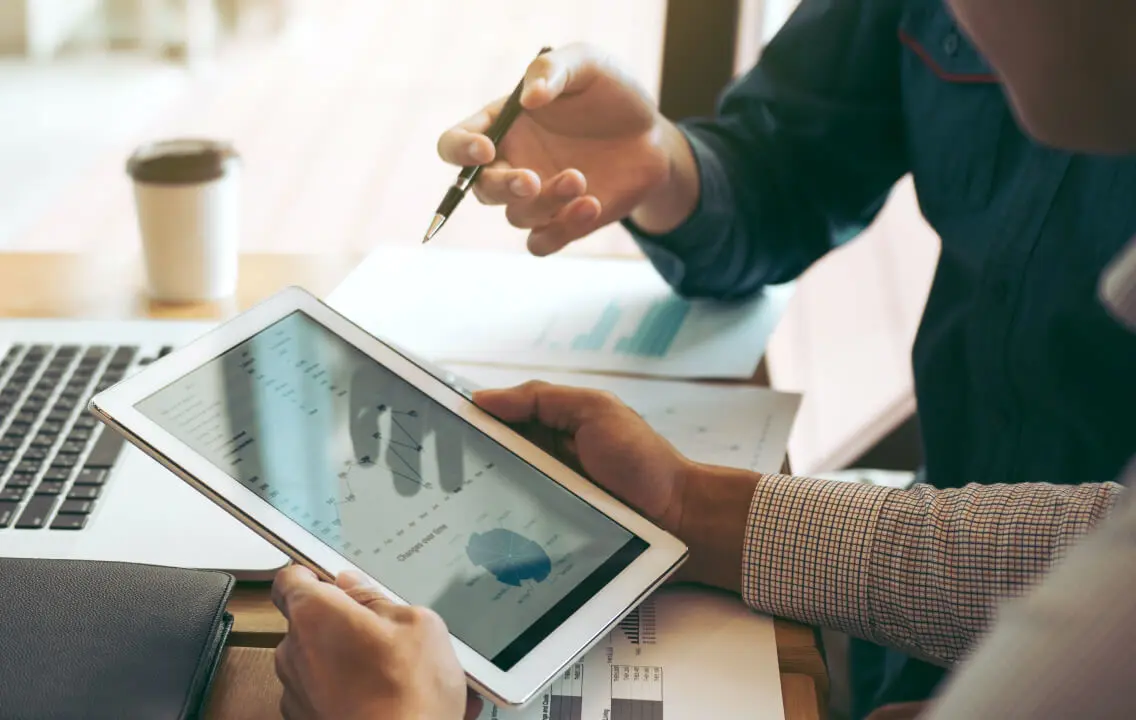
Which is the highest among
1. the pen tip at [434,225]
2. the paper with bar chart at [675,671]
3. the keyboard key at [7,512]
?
the pen tip at [434,225]

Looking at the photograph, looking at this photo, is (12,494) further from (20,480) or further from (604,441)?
(604,441)

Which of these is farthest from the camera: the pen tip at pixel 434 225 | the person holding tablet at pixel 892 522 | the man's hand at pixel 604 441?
the pen tip at pixel 434 225

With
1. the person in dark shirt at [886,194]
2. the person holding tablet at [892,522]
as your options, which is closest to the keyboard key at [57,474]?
the person holding tablet at [892,522]

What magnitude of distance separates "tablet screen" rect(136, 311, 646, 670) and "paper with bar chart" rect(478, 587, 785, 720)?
3cm

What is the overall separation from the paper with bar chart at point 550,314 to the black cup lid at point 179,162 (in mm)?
142

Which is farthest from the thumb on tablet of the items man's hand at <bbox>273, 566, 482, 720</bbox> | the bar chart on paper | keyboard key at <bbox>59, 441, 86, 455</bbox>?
the bar chart on paper

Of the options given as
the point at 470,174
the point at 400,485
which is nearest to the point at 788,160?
the point at 470,174

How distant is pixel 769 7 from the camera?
5.71 ft

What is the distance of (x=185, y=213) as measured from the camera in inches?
37.5

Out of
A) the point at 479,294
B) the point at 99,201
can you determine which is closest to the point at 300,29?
the point at 99,201

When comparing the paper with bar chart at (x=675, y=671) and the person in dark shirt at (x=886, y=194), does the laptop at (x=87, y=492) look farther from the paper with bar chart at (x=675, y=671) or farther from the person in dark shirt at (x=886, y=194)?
the person in dark shirt at (x=886, y=194)

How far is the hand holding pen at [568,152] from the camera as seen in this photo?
0.80 metres

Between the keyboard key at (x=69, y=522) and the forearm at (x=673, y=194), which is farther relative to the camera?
the forearm at (x=673, y=194)

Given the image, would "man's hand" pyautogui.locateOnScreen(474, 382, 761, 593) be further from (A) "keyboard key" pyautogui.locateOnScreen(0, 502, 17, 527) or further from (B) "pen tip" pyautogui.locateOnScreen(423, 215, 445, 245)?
(A) "keyboard key" pyautogui.locateOnScreen(0, 502, 17, 527)
